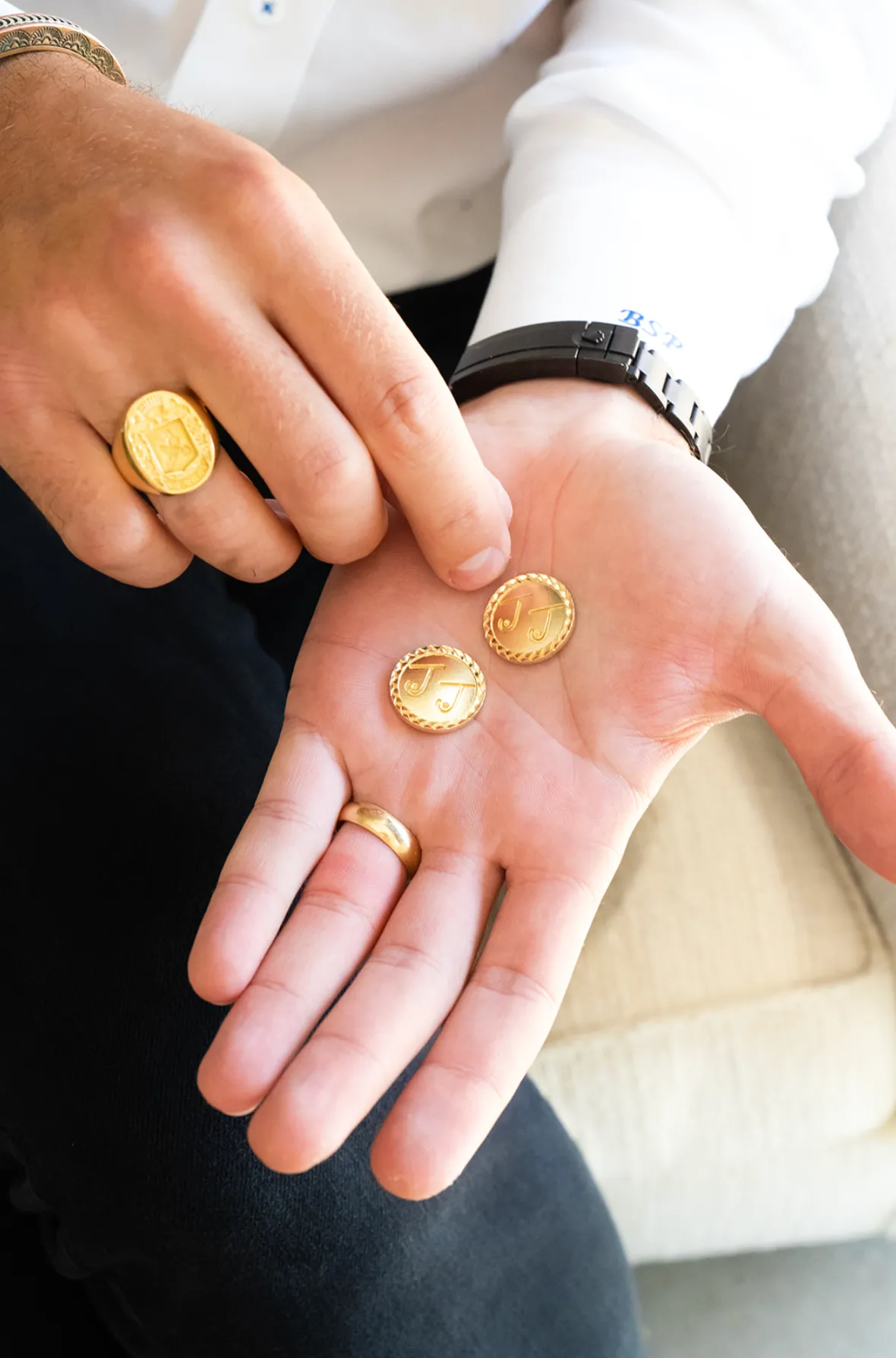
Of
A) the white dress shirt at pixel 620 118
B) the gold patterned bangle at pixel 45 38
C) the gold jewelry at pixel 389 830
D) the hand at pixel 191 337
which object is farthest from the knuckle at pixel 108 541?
the white dress shirt at pixel 620 118

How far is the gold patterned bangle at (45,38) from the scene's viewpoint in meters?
0.73

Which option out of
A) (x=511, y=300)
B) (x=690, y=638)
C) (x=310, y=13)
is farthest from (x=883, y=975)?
(x=310, y=13)

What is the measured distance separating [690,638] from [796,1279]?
1.08 metres

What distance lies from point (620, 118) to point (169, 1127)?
998 mm

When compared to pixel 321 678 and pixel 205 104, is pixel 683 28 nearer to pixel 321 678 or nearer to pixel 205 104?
pixel 205 104

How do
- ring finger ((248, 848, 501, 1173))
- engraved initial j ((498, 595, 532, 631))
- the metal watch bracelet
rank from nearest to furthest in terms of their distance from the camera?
1. ring finger ((248, 848, 501, 1173))
2. engraved initial j ((498, 595, 532, 631))
3. the metal watch bracelet

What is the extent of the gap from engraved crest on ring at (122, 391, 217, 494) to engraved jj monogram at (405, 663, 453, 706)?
216 millimetres

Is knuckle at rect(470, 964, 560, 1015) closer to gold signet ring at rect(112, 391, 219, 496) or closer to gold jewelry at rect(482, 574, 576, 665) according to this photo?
gold jewelry at rect(482, 574, 576, 665)

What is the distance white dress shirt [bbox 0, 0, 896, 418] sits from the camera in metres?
0.96

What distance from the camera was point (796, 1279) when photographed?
4.46 ft

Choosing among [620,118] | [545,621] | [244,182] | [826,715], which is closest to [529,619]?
[545,621]

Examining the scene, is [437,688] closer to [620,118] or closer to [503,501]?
[503,501]

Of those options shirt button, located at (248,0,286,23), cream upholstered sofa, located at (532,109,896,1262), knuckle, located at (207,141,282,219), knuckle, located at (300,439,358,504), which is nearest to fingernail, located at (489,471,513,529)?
knuckle, located at (300,439,358,504)

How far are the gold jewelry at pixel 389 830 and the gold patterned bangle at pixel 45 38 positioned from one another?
553mm
